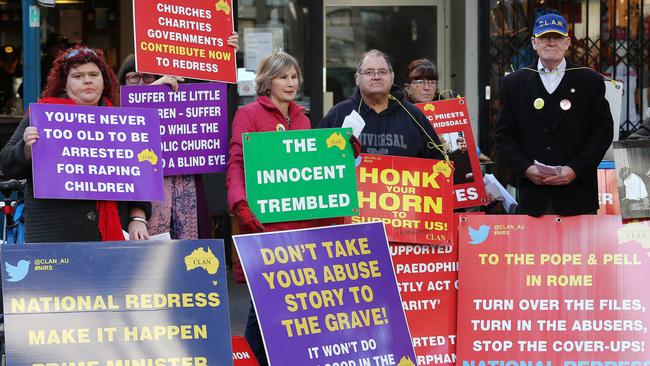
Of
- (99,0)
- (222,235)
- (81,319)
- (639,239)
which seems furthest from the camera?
(99,0)

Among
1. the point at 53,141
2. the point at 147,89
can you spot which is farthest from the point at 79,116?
the point at 147,89

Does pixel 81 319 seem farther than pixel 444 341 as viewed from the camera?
No

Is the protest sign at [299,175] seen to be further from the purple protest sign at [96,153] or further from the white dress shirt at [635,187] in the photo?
the white dress shirt at [635,187]

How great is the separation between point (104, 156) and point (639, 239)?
2.92m

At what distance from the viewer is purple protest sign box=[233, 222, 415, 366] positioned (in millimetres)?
5707

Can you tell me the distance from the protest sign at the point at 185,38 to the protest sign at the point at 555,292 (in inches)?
69.9

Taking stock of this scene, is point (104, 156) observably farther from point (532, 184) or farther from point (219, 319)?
point (532, 184)

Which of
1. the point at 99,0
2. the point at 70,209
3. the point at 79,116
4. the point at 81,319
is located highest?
the point at 99,0

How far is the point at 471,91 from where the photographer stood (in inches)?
438

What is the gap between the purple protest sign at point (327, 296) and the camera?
5707 mm

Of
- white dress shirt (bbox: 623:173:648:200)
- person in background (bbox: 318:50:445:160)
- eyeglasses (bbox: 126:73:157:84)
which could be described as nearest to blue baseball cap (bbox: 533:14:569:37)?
person in background (bbox: 318:50:445:160)

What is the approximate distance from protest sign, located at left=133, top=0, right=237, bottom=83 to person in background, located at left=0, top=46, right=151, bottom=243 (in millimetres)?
484

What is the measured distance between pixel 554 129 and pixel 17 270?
3241 mm

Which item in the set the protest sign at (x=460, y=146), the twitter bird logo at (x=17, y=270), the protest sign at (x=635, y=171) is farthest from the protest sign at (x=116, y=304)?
the protest sign at (x=460, y=146)
